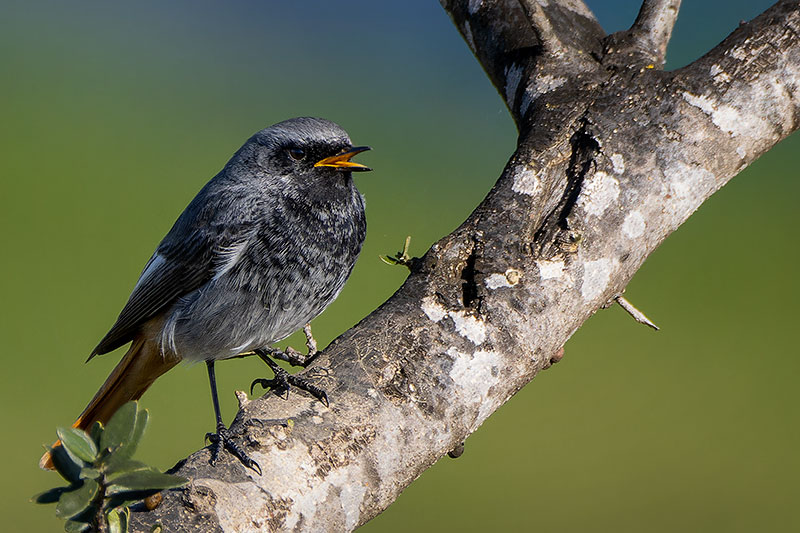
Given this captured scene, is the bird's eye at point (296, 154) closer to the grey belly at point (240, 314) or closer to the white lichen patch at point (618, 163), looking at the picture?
the grey belly at point (240, 314)

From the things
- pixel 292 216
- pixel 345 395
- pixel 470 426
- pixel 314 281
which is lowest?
pixel 470 426

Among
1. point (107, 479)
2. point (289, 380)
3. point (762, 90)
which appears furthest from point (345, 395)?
point (762, 90)

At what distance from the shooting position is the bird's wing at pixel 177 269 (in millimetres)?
2924

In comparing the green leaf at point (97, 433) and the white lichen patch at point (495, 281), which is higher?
the green leaf at point (97, 433)

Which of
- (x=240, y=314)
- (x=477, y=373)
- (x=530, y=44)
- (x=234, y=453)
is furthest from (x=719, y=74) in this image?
(x=234, y=453)

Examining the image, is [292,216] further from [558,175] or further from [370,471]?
[370,471]

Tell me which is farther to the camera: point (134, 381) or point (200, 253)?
Result: point (134, 381)

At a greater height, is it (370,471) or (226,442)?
(226,442)

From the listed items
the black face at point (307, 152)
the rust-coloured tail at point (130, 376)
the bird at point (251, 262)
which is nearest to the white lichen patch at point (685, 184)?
the bird at point (251, 262)

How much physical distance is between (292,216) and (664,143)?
Result: 4.88 feet

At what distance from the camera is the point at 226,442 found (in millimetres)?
1928

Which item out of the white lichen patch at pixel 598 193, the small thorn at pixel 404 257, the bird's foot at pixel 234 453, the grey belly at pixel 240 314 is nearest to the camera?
the bird's foot at pixel 234 453

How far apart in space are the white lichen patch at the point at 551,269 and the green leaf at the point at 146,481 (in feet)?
4.50

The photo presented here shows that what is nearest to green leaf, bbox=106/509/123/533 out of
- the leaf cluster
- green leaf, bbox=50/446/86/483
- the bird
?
the leaf cluster
